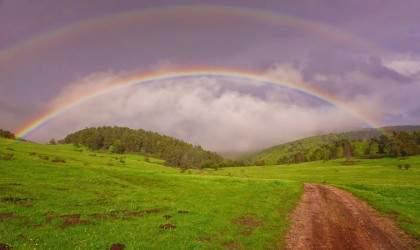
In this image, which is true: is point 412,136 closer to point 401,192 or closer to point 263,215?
point 401,192

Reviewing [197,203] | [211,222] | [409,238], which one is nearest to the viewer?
[409,238]

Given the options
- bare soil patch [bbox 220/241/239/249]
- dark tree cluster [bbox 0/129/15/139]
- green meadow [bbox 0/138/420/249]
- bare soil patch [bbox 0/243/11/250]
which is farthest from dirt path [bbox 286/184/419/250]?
dark tree cluster [bbox 0/129/15/139]

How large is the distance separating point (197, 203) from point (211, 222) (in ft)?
26.9

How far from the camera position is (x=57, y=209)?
21984 mm

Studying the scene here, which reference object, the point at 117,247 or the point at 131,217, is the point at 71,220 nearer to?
the point at 131,217

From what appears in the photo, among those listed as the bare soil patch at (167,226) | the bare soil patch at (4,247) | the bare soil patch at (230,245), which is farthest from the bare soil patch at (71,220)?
the bare soil patch at (230,245)

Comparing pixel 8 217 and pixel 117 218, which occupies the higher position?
pixel 8 217

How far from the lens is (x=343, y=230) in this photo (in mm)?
21656

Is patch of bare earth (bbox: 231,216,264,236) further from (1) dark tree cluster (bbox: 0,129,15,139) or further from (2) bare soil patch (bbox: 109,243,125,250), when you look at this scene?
(1) dark tree cluster (bbox: 0,129,15,139)

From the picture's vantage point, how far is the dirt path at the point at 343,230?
18169mm

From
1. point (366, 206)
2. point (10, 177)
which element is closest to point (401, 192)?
point (366, 206)

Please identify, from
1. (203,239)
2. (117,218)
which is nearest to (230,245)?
(203,239)

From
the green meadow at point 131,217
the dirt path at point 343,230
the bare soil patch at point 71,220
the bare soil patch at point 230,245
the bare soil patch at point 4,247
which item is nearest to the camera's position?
the bare soil patch at point 4,247

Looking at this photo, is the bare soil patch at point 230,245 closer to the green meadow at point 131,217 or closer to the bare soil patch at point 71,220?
the green meadow at point 131,217
